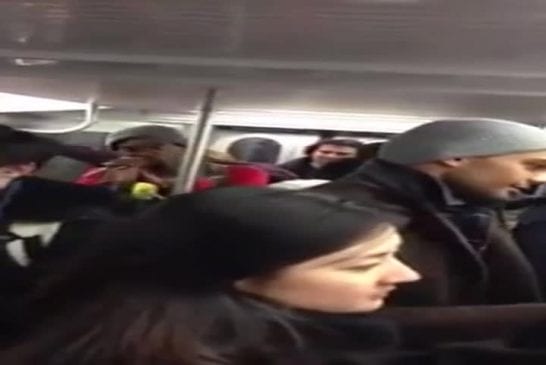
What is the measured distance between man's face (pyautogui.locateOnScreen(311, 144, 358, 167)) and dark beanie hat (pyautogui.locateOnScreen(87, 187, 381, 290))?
11cm

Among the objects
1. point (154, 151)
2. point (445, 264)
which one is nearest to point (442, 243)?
point (445, 264)

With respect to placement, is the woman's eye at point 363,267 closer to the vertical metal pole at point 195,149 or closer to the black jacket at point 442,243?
the black jacket at point 442,243

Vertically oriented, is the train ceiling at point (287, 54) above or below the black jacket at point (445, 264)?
above

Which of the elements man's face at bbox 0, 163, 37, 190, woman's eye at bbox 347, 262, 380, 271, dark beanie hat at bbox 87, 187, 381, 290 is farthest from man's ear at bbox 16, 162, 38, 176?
woman's eye at bbox 347, 262, 380, 271

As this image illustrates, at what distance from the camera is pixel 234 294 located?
61 centimetres

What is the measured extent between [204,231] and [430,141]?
158mm

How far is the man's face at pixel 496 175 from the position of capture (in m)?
0.66

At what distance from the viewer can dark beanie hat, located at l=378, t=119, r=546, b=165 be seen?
66 centimetres

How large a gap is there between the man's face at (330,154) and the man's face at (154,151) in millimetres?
97

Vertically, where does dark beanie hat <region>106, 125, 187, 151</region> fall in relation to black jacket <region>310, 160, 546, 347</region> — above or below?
above

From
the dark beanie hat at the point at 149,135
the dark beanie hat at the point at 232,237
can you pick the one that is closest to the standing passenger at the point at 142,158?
the dark beanie hat at the point at 149,135

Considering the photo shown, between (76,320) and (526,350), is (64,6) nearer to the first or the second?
(76,320)

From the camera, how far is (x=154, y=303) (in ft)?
1.99

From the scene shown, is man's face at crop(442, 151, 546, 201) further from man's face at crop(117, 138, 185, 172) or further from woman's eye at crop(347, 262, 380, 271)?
man's face at crop(117, 138, 185, 172)
